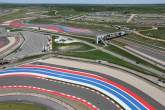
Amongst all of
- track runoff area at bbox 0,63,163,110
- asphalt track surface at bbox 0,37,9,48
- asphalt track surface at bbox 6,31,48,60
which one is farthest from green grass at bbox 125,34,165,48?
asphalt track surface at bbox 0,37,9,48

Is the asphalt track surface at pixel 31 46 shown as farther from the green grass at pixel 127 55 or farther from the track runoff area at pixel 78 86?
the green grass at pixel 127 55

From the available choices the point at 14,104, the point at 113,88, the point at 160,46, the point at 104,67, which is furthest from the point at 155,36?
the point at 14,104

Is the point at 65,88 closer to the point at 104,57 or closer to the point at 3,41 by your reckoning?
the point at 104,57

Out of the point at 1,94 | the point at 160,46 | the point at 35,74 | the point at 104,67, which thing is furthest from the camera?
the point at 160,46

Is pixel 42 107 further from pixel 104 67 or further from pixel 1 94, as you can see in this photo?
pixel 104 67

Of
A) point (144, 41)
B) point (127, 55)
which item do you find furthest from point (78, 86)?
point (144, 41)

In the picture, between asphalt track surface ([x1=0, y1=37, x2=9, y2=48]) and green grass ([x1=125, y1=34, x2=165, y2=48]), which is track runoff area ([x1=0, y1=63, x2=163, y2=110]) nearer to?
asphalt track surface ([x1=0, y1=37, x2=9, y2=48])

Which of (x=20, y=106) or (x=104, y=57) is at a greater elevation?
(x=20, y=106)

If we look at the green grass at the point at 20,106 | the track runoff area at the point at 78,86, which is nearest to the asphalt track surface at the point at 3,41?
the track runoff area at the point at 78,86
